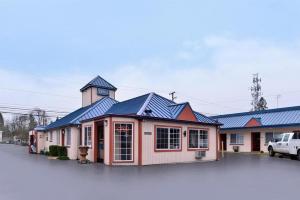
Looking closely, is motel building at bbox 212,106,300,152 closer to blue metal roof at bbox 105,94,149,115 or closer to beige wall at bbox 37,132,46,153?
blue metal roof at bbox 105,94,149,115

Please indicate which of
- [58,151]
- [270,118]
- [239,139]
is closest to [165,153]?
[58,151]

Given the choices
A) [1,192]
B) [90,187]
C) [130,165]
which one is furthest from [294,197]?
[130,165]

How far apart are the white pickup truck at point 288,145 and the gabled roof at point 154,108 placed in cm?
642

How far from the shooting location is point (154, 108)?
71.1 ft

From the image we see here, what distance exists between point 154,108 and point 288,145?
11.2 m

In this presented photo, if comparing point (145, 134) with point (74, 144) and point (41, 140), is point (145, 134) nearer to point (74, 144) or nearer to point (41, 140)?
point (74, 144)

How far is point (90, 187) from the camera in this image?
10.7 metres

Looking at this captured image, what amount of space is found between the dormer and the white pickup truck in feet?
49.0

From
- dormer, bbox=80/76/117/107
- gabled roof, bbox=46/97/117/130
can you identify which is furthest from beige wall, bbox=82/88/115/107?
gabled roof, bbox=46/97/117/130

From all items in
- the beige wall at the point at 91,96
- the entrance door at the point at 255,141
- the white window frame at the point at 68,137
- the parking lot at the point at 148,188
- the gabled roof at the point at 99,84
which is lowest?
the entrance door at the point at 255,141

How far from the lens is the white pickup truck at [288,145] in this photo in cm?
2445

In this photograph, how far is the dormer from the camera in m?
30.5

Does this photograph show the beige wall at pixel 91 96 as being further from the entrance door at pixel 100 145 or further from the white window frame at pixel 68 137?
the entrance door at pixel 100 145

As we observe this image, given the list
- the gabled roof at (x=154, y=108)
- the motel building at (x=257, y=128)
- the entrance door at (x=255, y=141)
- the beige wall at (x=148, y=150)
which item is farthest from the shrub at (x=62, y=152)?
the entrance door at (x=255, y=141)
